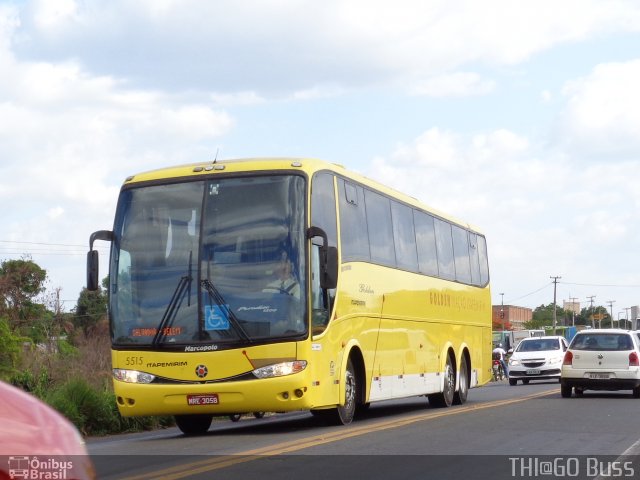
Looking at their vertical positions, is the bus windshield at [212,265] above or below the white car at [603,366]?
above

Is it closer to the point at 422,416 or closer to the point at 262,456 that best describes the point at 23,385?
the point at 422,416

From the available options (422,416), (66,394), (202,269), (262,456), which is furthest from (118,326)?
(422,416)


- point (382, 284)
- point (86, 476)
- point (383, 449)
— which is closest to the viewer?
point (86, 476)

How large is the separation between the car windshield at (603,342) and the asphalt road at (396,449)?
7238 mm

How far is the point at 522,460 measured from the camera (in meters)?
11.3

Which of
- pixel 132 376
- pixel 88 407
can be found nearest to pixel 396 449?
pixel 132 376

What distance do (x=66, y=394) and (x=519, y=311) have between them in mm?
151341

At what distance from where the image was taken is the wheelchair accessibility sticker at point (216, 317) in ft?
49.2

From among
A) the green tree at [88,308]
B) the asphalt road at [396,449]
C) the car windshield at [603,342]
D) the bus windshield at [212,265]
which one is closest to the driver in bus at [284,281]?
the bus windshield at [212,265]

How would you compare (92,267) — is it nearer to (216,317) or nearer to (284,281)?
(216,317)

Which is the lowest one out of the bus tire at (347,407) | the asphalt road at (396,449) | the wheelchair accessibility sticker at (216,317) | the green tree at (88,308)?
the asphalt road at (396,449)

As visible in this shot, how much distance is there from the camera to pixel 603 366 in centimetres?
2612

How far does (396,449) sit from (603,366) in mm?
14781

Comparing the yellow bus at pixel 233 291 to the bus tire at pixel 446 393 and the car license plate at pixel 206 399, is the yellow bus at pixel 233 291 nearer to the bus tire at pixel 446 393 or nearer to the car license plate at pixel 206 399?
the car license plate at pixel 206 399
